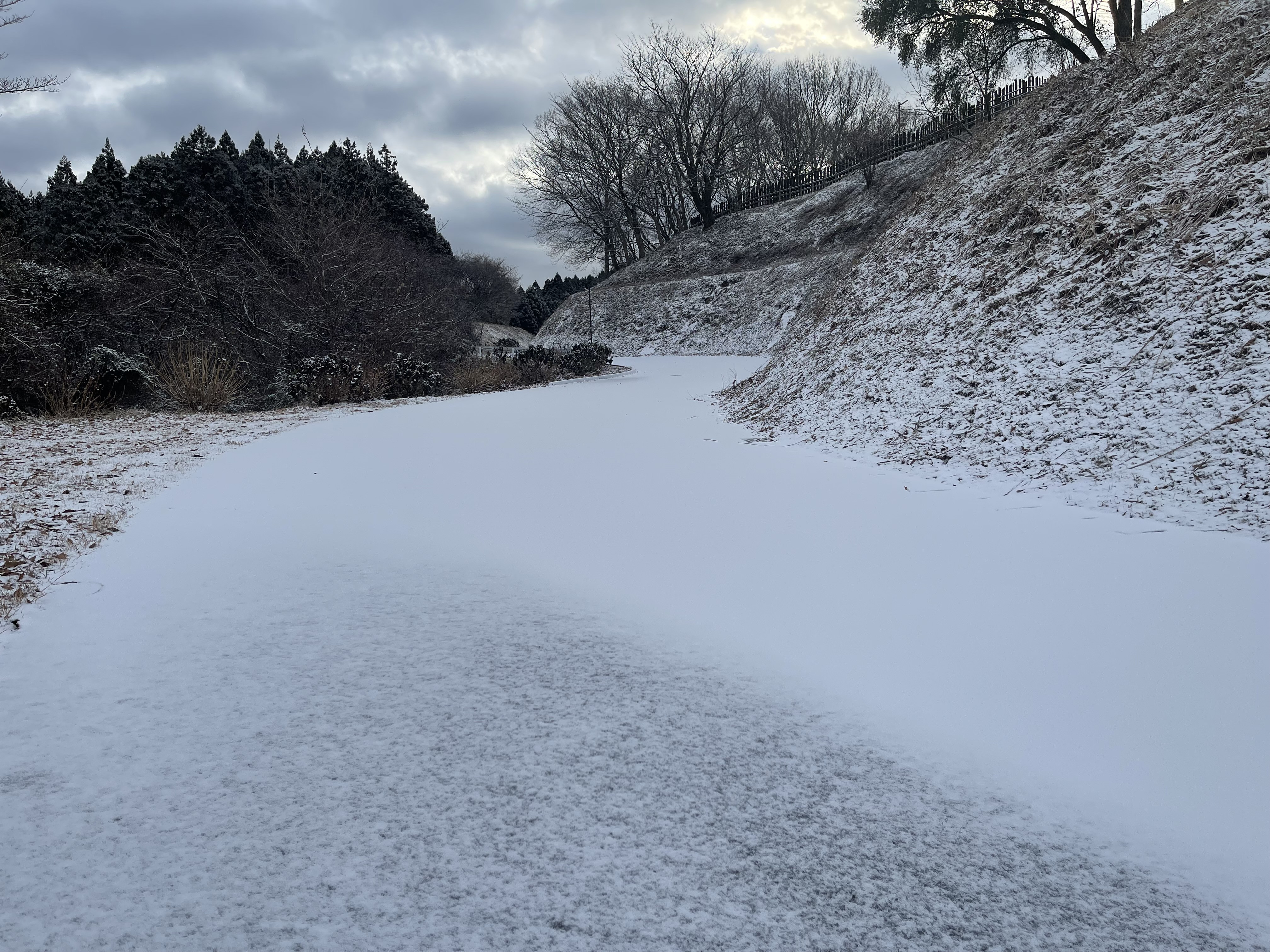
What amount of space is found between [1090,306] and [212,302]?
49.3 ft

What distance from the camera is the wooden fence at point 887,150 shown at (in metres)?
23.5

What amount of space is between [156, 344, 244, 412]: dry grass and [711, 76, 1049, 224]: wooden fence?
14677mm

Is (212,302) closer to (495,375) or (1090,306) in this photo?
(495,375)

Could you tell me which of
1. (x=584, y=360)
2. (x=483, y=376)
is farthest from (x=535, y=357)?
(x=483, y=376)

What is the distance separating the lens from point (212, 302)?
1455 centimetres

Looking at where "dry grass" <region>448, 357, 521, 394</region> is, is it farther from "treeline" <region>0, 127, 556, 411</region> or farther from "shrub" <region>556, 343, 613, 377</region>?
"shrub" <region>556, 343, 613, 377</region>

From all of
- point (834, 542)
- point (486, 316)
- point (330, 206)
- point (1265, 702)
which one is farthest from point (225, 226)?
point (486, 316)

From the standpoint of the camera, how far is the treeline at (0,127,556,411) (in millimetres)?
11195

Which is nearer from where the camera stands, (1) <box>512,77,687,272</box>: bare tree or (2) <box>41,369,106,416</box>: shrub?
(2) <box>41,369,106,416</box>: shrub

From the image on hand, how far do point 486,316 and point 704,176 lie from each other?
16.8 metres

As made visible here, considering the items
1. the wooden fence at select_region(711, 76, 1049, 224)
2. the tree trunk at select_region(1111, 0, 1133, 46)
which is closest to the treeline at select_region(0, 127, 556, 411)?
the wooden fence at select_region(711, 76, 1049, 224)

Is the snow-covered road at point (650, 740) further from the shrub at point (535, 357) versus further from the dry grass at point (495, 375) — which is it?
the shrub at point (535, 357)

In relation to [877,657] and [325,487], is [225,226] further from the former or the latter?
[877,657]

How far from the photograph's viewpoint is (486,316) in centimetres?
4744
